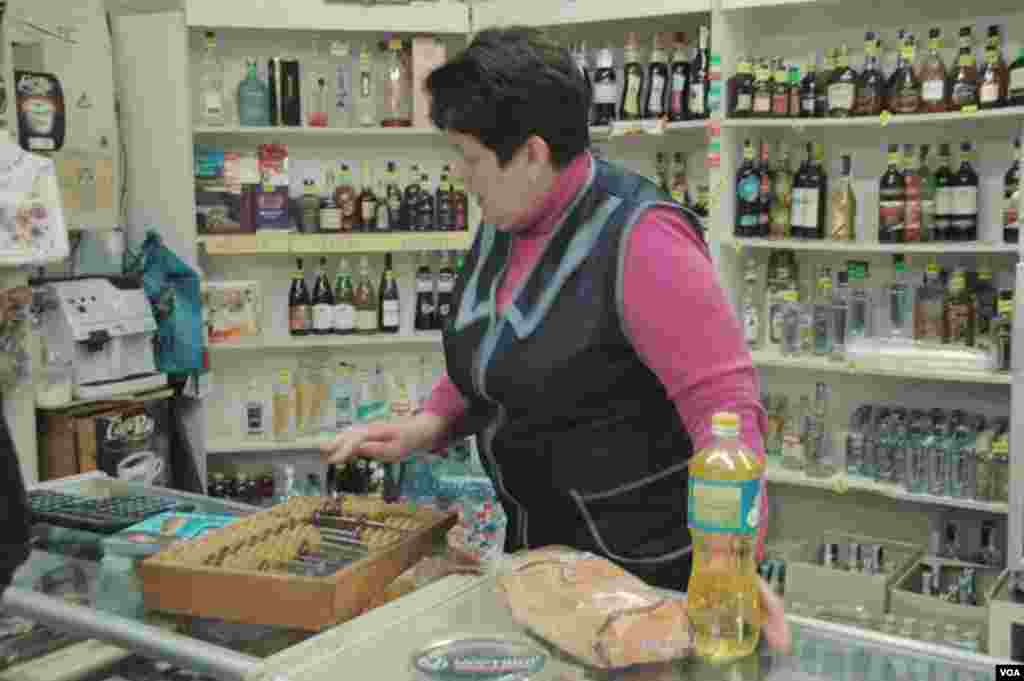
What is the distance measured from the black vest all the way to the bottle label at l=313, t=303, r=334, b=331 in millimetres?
3063

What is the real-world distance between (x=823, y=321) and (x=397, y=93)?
214 centimetres

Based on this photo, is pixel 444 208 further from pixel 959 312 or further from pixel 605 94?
pixel 959 312

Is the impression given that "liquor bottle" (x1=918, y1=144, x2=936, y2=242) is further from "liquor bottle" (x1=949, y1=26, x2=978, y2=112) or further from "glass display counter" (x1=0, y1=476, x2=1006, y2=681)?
"glass display counter" (x1=0, y1=476, x2=1006, y2=681)

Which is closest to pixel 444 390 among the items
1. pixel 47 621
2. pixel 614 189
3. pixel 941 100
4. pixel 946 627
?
pixel 614 189

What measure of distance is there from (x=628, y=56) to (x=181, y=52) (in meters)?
1.91

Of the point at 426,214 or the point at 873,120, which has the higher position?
the point at 873,120

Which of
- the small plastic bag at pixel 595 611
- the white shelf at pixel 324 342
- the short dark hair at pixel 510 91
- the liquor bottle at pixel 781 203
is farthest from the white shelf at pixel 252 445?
the small plastic bag at pixel 595 611

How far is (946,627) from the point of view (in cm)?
361

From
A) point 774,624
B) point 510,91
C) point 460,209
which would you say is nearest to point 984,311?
point 460,209

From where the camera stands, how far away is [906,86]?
13.2 ft

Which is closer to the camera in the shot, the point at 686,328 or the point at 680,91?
the point at 686,328

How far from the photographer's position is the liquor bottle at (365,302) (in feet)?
15.8

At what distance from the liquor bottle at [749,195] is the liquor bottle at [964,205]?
75 centimetres

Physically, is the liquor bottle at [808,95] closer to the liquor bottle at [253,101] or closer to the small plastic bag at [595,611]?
the liquor bottle at [253,101]
